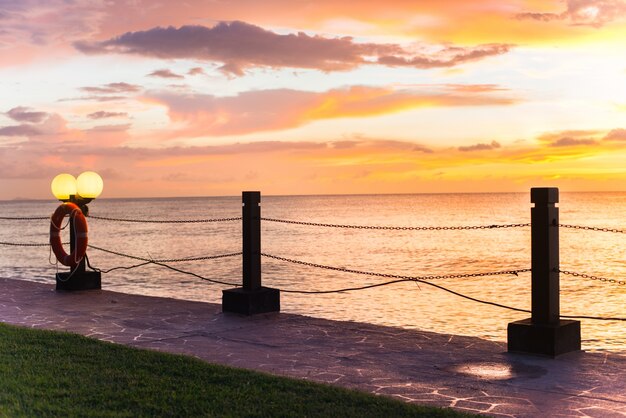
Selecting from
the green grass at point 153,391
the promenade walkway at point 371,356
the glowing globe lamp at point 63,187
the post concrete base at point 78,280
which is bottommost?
the promenade walkway at point 371,356

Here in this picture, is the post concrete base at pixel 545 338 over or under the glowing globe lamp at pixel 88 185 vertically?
under

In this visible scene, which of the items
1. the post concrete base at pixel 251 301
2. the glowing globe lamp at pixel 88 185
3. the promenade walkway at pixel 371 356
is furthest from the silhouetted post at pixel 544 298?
the glowing globe lamp at pixel 88 185

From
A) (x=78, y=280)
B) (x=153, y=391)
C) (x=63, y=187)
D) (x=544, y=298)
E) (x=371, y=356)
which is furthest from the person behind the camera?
(x=63, y=187)

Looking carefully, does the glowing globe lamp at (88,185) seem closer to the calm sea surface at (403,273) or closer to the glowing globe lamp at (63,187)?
the glowing globe lamp at (63,187)

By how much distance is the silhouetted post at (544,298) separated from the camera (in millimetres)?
5660

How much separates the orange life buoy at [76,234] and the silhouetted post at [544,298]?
6228mm

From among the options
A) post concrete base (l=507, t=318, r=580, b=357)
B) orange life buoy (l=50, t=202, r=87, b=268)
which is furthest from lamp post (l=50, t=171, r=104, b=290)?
post concrete base (l=507, t=318, r=580, b=357)

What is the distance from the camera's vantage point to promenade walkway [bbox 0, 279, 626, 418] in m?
4.45

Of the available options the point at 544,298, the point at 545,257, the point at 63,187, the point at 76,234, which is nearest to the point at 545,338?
the point at 544,298

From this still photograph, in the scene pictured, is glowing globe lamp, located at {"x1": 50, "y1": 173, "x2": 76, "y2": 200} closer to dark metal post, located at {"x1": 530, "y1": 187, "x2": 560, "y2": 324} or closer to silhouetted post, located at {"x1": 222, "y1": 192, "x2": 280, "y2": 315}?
silhouetted post, located at {"x1": 222, "y1": 192, "x2": 280, "y2": 315}

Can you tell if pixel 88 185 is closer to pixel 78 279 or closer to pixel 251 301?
pixel 78 279

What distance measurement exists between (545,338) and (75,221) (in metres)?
6.71

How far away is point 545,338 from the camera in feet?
18.4

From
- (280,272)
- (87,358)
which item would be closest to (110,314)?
(87,358)
